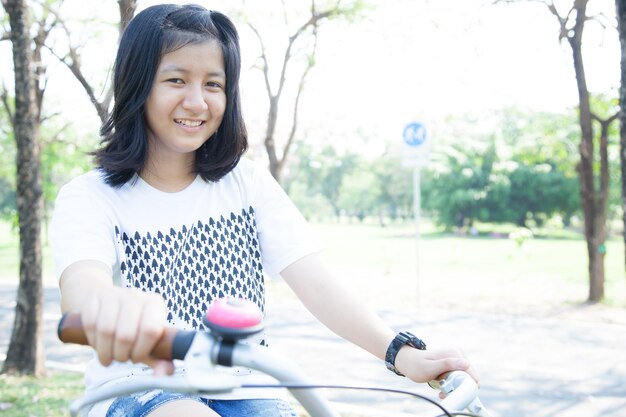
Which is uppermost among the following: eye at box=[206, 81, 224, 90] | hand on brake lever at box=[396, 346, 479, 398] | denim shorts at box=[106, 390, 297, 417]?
eye at box=[206, 81, 224, 90]

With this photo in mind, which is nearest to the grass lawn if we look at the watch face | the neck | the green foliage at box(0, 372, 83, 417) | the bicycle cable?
the green foliage at box(0, 372, 83, 417)

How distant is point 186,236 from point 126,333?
0.84 meters

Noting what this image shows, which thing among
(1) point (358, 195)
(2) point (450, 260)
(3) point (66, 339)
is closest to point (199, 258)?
(3) point (66, 339)

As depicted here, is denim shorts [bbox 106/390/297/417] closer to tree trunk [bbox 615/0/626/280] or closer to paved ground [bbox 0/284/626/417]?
tree trunk [bbox 615/0/626/280]

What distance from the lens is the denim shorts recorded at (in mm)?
1393

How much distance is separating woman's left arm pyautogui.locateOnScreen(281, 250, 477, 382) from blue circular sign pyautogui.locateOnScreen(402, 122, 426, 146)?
31.1 feet

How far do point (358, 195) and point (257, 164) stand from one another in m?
72.4

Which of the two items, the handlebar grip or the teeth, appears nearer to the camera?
the handlebar grip

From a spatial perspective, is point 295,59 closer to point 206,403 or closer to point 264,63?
point 264,63

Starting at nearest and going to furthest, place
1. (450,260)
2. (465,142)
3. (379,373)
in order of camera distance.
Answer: (379,373)
(450,260)
(465,142)

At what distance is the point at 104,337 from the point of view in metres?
0.95

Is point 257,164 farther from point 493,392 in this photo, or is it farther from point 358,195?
point 358,195

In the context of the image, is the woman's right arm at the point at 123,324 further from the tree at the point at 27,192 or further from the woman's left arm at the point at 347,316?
the tree at the point at 27,192

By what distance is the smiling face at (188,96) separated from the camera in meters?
1.66
